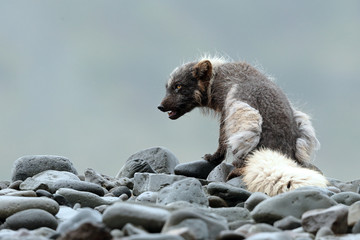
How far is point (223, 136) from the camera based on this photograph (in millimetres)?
8648

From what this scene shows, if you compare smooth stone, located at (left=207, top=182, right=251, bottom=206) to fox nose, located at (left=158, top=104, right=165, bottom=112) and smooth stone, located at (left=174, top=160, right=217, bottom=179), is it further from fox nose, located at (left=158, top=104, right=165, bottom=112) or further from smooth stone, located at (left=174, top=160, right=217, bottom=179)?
fox nose, located at (left=158, top=104, right=165, bottom=112)

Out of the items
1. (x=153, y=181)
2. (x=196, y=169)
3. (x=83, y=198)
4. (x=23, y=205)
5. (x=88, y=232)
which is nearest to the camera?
(x=88, y=232)

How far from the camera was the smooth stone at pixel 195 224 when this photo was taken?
3498 mm

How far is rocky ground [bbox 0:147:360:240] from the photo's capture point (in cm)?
353

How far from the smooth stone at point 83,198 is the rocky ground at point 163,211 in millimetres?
11

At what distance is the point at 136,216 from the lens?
151 inches

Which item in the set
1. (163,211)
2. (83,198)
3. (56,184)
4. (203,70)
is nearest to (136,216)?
(163,211)

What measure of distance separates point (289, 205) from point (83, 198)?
2375 mm

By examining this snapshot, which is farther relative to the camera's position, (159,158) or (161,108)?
(161,108)

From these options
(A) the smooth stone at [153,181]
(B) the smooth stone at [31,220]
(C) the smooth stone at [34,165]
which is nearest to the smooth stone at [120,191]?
(A) the smooth stone at [153,181]

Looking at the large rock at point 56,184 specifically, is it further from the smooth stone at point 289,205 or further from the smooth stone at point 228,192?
the smooth stone at point 289,205

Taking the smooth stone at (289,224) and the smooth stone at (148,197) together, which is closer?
the smooth stone at (289,224)

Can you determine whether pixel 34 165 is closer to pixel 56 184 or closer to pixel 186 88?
pixel 56 184

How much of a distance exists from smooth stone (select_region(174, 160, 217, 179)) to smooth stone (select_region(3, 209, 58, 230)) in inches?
151
